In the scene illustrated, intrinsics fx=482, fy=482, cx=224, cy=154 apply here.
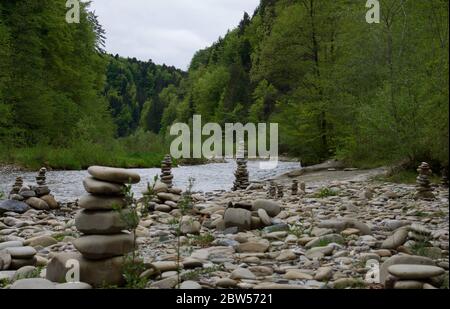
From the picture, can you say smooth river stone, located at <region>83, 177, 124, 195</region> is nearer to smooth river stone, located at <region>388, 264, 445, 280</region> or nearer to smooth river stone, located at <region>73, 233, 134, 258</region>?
smooth river stone, located at <region>73, 233, 134, 258</region>

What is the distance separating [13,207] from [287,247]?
7.75m

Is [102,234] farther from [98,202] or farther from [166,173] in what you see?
[166,173]

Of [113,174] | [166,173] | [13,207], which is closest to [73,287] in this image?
[113,174]

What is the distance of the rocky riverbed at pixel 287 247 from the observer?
4520 millimetres

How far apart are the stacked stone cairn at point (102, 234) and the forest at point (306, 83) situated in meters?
3.55

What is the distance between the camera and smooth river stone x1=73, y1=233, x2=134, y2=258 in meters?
4.88

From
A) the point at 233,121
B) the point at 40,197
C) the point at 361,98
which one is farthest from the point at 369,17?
the point at 233,121

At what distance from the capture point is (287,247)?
629cm

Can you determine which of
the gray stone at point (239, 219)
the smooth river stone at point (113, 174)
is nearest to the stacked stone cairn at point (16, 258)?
the smooth river stone at point (113, 174)

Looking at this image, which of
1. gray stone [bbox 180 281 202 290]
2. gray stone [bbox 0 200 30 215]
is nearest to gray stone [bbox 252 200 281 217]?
gray stone [bbox 180 281 202 290]

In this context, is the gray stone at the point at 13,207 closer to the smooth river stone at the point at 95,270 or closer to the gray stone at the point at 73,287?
the smooth river stone at the point at 95,270
